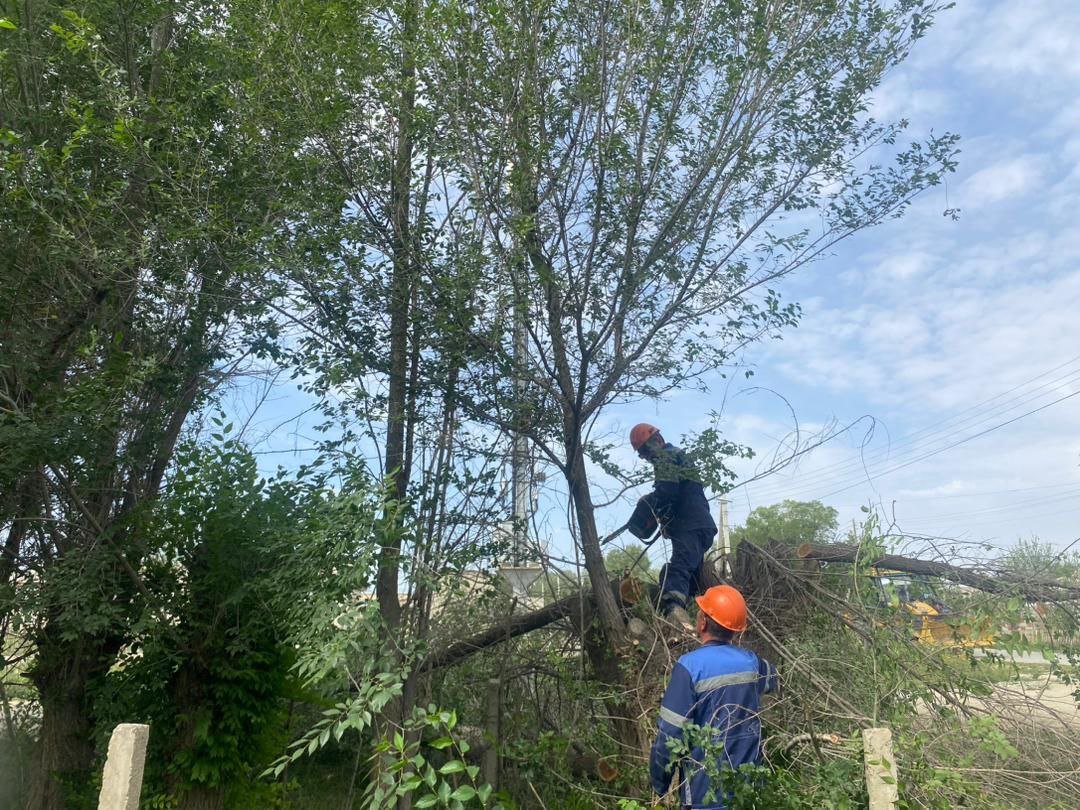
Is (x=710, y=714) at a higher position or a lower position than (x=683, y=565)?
lower

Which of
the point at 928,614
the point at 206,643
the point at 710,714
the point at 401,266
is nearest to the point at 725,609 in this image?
the point at 710,714

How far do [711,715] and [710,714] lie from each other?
4 centimetres

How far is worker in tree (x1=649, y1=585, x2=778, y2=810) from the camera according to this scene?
407 centimetres

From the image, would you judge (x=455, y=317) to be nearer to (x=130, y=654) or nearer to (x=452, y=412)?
(x=452, y=412)

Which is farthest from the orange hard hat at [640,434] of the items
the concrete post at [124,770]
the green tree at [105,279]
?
the concrete post at [124,770]

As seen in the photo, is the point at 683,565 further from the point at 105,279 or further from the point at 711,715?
the point at 105,279

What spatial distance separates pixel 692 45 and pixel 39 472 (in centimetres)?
570

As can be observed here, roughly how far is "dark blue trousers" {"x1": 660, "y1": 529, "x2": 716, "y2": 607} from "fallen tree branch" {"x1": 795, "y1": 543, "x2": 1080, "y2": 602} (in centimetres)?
79

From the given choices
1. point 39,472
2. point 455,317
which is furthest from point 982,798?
point 39,472

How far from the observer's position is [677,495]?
A: 6.95 metres

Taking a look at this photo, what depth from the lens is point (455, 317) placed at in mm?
6195

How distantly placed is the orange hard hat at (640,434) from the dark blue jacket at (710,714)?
2.70 meters

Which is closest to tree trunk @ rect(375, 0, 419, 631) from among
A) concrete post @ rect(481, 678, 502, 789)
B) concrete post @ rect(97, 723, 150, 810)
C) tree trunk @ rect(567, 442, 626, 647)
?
concrete post @ rect(481, 678, 502, 789)

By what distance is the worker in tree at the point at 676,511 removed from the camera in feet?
22.1
